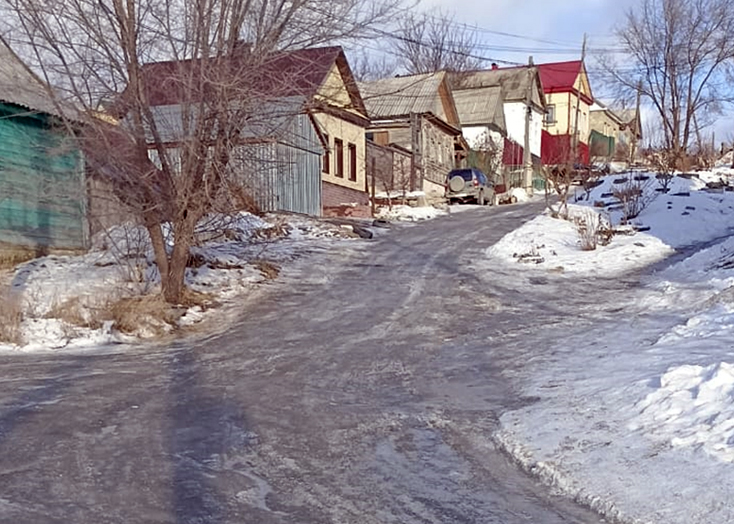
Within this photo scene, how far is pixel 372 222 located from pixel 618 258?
10.0m

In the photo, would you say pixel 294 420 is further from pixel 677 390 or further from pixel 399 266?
pixel 399 266

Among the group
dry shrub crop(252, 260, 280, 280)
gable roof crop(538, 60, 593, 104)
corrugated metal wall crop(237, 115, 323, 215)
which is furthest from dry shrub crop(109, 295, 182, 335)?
gable roof crop(538, 60, 593, 104)

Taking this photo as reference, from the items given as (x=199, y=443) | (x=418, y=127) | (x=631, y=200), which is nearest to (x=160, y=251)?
(x=199, y=443)

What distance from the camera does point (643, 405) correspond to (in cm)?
698

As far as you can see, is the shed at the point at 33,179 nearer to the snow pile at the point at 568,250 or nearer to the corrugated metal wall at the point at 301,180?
the corrugated metal wall at the point at 301,180

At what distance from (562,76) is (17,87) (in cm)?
5799

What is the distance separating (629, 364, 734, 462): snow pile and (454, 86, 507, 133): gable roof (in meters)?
44.8

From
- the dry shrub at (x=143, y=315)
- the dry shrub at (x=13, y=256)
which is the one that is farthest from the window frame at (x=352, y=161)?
the dry shrub at (x=143, y=315)

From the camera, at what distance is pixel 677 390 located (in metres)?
7.01

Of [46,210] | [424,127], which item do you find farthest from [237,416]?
[424,127]

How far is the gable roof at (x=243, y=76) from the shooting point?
12.6 meters

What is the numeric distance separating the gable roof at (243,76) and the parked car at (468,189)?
77.1 ft

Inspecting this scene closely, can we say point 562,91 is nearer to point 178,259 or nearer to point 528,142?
point 528,142

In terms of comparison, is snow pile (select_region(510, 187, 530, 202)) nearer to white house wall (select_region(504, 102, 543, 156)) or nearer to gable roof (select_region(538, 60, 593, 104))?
white house wall (select_region(504, 102, 543, 156))
